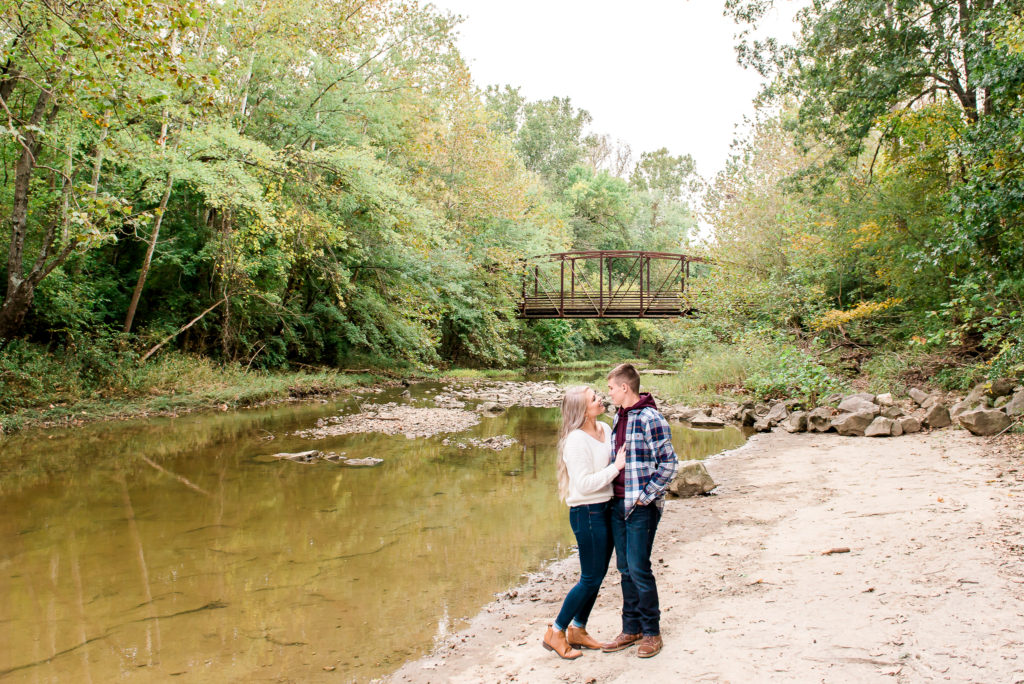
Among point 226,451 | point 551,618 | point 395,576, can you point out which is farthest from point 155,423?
point 551,618

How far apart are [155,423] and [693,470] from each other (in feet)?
33.3

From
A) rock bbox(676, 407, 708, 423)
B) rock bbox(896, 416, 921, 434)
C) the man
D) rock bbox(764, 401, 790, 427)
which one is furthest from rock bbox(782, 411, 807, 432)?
the man

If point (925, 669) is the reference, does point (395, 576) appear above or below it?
below

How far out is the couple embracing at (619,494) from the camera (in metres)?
3.49

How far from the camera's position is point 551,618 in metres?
4.41

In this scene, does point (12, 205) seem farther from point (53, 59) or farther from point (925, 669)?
point (925, 669)

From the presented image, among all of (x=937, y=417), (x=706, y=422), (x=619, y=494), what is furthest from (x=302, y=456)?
(x=937, y=417)

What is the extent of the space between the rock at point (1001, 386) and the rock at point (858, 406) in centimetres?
161

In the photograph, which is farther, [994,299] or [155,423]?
[155,423]

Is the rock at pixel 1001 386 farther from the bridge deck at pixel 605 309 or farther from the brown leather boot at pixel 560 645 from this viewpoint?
the bridge deck at pixel 605 309

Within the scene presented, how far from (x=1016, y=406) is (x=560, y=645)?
26.2ft

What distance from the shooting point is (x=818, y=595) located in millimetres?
4176

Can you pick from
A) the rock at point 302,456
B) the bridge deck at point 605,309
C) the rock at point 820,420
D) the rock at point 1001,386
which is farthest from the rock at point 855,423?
the bridge deck at point 605,309

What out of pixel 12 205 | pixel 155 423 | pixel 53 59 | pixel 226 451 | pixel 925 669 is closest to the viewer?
pixel 925 669
